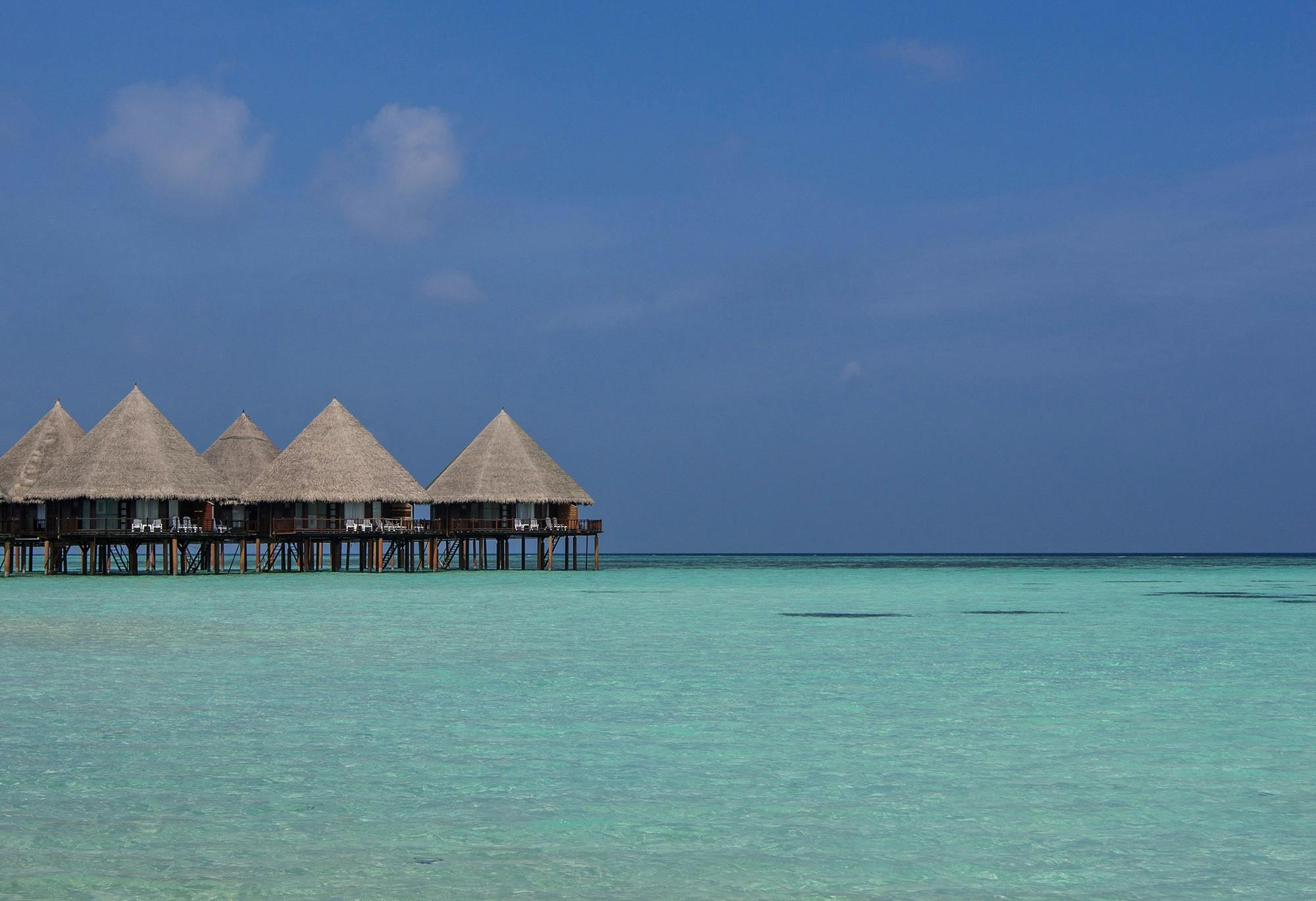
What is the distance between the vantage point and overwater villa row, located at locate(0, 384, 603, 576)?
44.1m

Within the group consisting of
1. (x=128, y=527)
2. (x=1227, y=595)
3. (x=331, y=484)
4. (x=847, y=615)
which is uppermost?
(x=331, y=484)

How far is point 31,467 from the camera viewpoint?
47500mm

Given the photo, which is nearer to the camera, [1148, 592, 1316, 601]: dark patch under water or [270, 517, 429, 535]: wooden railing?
[1148, 592, 1316, 601]: dark patch under water

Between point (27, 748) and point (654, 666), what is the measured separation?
7620 mm

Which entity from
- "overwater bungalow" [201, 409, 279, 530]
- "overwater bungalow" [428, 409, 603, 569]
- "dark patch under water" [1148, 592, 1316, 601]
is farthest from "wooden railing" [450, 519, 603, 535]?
"dark patch under water" [1148, 592, 1316, 601]

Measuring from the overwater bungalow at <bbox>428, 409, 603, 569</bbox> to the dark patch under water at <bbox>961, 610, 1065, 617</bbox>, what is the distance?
24.0 metres

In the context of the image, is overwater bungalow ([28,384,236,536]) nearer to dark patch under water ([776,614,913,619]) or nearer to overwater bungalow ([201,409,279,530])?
overwater bungalow ([201,409,279,530])

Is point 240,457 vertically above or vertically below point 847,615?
above

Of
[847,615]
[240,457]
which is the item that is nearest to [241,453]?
[240,457]

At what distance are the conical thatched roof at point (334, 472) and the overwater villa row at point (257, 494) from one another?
0.04 metres

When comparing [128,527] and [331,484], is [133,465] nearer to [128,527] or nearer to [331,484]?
[128,527]

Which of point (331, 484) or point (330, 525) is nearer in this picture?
point (331, 484)

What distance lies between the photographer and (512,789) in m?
8.86

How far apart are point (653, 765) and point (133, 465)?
37582mm
